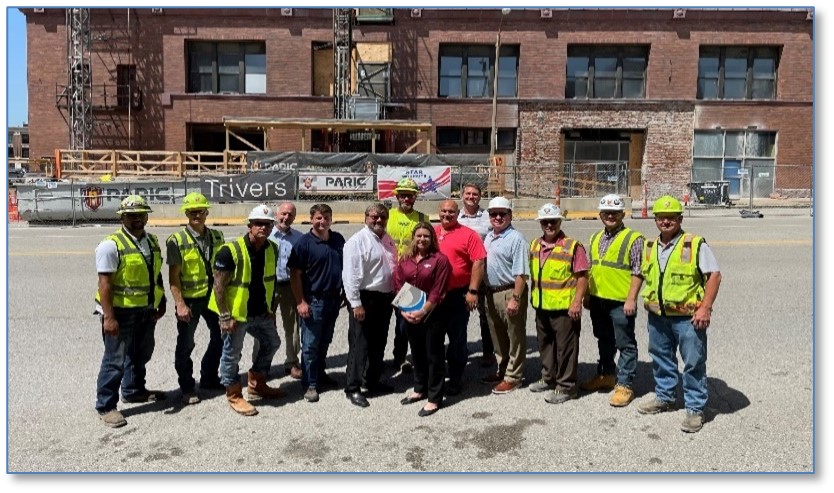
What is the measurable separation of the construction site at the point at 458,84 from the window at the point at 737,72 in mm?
67

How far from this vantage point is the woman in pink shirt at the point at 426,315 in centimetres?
537

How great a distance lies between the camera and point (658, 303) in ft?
16.7

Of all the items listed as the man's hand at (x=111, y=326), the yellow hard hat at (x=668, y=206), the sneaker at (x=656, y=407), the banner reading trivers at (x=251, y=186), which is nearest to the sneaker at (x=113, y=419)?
the man's hand at (x=111, y=326)

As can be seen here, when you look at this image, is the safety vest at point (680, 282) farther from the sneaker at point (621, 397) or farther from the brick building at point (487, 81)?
the brick building at point (487, 81)

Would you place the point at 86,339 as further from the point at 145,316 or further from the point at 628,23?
the point at 628,23

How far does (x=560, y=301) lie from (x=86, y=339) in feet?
17.3

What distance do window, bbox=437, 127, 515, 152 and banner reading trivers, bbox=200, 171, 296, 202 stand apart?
36.6 feet

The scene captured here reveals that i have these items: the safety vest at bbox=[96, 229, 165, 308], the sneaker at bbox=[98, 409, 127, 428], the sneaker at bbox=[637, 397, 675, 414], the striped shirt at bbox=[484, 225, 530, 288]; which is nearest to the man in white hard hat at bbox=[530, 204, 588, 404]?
the striped shirt at bbox=[484, 225, 530, 288]

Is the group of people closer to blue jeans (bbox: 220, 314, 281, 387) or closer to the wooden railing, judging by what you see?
blue jeans (bbox: 220, 314, 281, 387)

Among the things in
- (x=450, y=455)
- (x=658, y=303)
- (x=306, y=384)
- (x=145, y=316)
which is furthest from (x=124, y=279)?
(x=658, y=303)

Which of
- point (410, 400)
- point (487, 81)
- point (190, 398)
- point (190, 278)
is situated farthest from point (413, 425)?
point (487, 81)

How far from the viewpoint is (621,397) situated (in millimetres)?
5457

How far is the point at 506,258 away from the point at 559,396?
49.6 inches

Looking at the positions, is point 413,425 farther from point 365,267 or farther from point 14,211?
point 14,211
